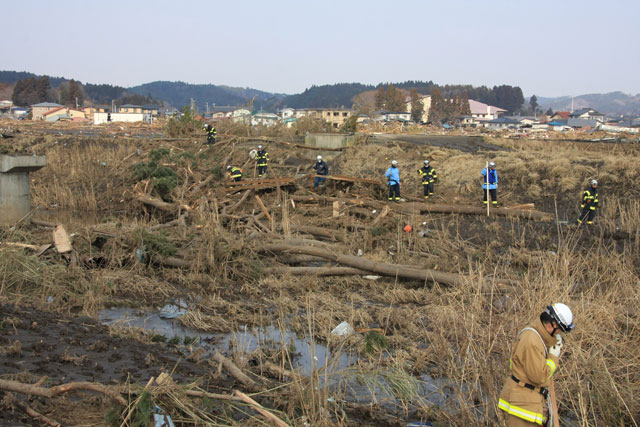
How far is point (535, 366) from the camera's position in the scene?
3.69 m

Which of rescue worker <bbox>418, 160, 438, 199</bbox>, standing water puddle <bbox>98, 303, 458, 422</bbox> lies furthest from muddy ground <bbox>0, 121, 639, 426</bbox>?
rescue worker <bbox>418, 160, 438, 199</bbox>

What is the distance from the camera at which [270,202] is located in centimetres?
1592

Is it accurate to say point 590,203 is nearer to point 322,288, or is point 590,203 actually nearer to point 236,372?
point 322,288

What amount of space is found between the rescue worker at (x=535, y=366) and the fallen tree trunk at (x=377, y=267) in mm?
4913

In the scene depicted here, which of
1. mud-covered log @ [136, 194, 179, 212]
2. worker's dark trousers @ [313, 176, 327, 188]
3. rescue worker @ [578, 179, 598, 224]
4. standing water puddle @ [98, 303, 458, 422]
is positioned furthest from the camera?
worker's dark trousers @ [313, 176, 327, 188]

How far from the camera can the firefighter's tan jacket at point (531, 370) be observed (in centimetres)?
370

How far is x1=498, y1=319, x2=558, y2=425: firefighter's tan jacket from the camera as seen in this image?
370cm

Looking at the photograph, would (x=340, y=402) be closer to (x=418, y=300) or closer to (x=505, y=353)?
(x=505, y=353)

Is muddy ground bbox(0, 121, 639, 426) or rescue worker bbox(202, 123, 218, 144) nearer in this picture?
muddy ground bbox(0, 121, 639, 426)

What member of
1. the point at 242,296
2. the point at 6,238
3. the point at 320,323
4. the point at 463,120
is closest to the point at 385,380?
the point at 320,323

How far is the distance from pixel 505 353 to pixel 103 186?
18227 mm

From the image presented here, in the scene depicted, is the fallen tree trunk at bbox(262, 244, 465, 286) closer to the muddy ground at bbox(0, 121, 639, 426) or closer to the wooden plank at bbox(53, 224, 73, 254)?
the muddy ground at bbox(0, 121, 639, 426)

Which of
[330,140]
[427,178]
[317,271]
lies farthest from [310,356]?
[330,140]

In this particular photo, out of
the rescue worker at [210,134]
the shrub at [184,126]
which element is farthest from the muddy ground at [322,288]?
the shrub at [184,126]
